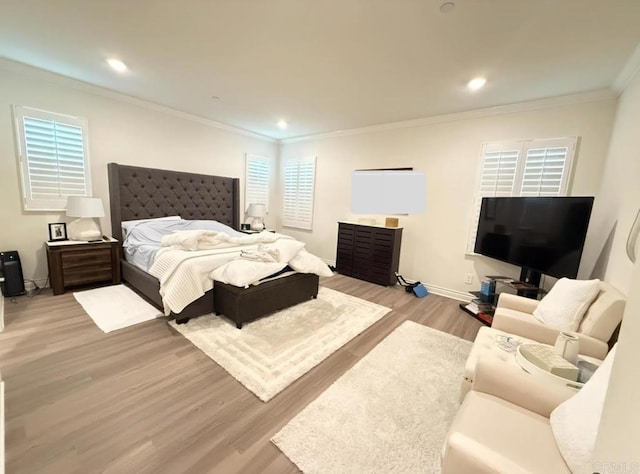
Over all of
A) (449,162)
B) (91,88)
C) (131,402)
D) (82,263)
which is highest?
(91,88)

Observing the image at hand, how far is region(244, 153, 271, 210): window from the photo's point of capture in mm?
5113

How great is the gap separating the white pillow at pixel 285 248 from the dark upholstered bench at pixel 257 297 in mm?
216

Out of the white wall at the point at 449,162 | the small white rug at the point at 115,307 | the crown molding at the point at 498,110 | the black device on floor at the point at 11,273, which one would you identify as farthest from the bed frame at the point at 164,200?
the crown molding at the point at 498,110

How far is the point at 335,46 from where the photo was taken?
2111mm

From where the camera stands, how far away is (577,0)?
4.99 ft

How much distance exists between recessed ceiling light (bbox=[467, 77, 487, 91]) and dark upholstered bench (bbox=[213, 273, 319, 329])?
2.72m

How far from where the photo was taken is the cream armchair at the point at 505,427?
829mm

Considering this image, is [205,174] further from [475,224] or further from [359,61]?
[475,224]

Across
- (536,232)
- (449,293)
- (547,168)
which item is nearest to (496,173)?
(547,168)

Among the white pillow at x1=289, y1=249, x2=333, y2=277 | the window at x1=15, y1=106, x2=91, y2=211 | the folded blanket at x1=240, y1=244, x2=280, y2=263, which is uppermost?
the window at x1=15, y1=106, x2=91, y2=211

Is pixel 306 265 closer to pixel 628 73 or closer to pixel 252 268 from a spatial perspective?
pixel 252 268

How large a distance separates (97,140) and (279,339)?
353 cm

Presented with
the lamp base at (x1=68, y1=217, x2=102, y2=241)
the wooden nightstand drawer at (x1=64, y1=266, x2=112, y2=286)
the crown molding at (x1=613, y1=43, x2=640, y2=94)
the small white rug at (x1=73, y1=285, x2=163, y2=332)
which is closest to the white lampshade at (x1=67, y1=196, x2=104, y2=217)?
the lamp base at (x1=68, y1=217, x2=102, y2=241)

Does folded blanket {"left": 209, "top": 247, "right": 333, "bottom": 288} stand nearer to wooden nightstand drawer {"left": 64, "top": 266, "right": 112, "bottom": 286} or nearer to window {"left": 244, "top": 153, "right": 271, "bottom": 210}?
wooden nightstand drawer {"left": 64, "top": 266, "right": 112, "bottom": 286}
